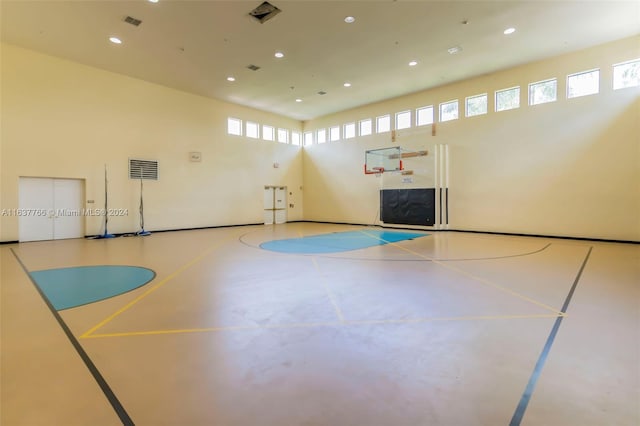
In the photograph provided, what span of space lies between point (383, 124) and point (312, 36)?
258 inches

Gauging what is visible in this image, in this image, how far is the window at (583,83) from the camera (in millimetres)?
8812

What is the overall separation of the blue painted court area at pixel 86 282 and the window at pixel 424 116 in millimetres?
11080

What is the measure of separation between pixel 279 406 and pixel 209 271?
12.8 feet

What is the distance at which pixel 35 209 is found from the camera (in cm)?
918

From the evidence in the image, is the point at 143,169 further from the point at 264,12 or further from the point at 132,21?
the point at 264,12

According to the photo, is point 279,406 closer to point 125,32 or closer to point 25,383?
point 25,383

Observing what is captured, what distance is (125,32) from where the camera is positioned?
759 centimetres

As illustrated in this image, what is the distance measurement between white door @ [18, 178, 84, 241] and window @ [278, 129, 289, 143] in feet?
28.6

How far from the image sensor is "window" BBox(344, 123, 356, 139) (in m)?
14.7

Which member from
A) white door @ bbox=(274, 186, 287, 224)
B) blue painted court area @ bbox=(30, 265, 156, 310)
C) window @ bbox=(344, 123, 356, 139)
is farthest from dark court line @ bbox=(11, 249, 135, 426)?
window @ bbox=(344, 123, 356, 139)

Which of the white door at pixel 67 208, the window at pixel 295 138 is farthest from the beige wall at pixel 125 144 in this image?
the window at pixel 295 138

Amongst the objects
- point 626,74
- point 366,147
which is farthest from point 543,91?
point 366,147

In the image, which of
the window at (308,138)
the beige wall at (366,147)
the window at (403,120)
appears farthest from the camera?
the window at (308,138)

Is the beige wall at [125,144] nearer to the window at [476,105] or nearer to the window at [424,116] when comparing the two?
the window at [424,116]
